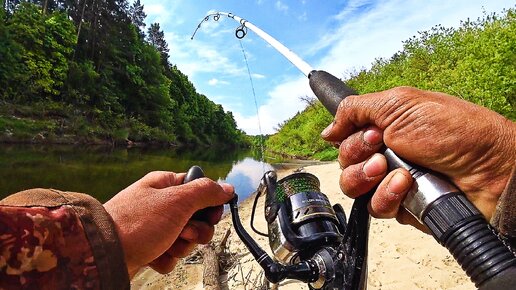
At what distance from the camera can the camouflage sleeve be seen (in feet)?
2.30

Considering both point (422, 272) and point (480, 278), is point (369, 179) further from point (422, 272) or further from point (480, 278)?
point (422, 272)

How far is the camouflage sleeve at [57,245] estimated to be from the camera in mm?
700

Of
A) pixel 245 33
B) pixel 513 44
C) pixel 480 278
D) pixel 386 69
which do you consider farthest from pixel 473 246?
pixel 386 69

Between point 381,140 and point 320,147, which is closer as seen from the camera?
point 381,140

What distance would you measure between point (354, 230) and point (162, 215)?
76 centimetres

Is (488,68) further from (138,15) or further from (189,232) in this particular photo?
(138,15)

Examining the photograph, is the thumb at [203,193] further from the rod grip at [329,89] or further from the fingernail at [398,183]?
the fingernail at [398,183]

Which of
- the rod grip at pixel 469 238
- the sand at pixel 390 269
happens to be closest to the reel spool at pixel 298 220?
the rod grip at pixel 469 238

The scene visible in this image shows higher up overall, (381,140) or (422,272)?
(381,140)

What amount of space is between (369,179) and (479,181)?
34 centimetres

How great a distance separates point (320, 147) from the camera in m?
37.8

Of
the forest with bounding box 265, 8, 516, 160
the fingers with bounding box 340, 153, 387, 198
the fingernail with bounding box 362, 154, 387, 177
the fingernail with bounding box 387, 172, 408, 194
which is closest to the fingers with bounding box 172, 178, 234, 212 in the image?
the fingers with bounding box 340, 153, 387, 198

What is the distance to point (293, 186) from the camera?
182cm

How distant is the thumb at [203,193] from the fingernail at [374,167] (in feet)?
2.41
